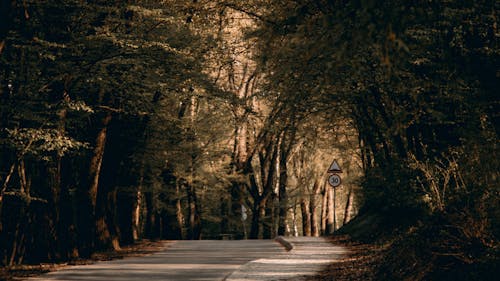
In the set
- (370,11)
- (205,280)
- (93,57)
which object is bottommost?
(205,280)

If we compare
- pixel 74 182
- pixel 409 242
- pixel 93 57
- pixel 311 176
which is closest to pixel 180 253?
pixel 74 182

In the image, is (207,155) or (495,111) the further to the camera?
(207,155)

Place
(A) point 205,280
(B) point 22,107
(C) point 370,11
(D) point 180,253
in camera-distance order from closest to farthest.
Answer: (C) point 370,11 → (A) point 205,280 → (B) point 22,107 → (D) point 180,253

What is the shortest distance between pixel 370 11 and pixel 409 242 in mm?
9116

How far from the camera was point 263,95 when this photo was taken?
3072 cm

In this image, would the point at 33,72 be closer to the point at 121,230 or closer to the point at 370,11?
the point at 370,11

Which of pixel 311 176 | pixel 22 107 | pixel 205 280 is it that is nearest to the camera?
pixel 205 280

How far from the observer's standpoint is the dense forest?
43.0 feet

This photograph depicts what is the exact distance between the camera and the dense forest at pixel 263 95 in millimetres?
13094

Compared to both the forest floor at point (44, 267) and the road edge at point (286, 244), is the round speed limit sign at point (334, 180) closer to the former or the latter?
the road edge at point (286, 244)

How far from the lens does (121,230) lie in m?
38.3

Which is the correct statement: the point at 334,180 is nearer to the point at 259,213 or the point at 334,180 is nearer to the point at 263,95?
the point at 263,95

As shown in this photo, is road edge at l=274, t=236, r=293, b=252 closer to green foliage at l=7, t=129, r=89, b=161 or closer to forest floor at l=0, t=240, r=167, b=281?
forest floor at l=0, t=240, r=167, b=281

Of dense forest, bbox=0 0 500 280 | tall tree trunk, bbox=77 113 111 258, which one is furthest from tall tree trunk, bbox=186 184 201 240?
tall tree trunk, bbox=77 113 111 258
